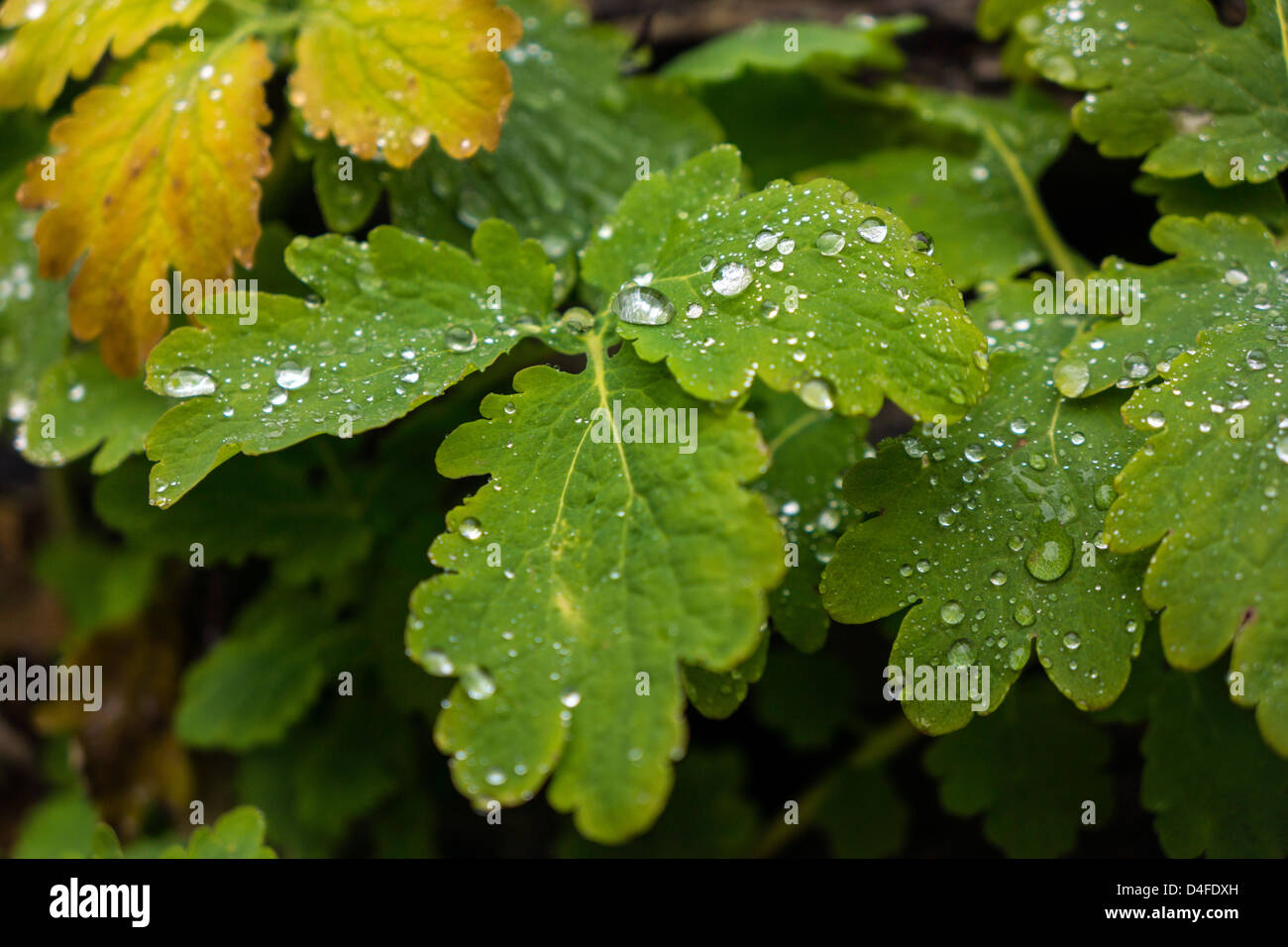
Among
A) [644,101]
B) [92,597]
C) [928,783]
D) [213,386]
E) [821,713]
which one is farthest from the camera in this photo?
[92,597]

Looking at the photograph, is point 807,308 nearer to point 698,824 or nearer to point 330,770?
point 698,824

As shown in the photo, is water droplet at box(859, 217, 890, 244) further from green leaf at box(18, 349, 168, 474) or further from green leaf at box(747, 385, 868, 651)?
green leaf at box(18, 349, 168, 474)

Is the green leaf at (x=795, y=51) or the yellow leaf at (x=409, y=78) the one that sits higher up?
the green leaf at (x=795, y=51)

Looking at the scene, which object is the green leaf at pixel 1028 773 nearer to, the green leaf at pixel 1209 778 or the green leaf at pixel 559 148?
the green leaf at pixel 1209 778

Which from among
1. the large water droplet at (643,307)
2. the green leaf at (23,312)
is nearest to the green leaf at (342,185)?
the large water droplet at (643,307)

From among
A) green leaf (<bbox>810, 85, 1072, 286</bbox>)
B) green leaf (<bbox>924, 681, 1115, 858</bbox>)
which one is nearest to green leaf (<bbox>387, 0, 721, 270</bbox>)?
green leaf (<bbox>810, 85, 1072, 286</bbox>)

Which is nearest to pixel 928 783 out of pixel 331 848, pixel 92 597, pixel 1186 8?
pixel 331 848

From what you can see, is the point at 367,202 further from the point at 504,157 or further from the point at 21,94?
the point at 21,94
